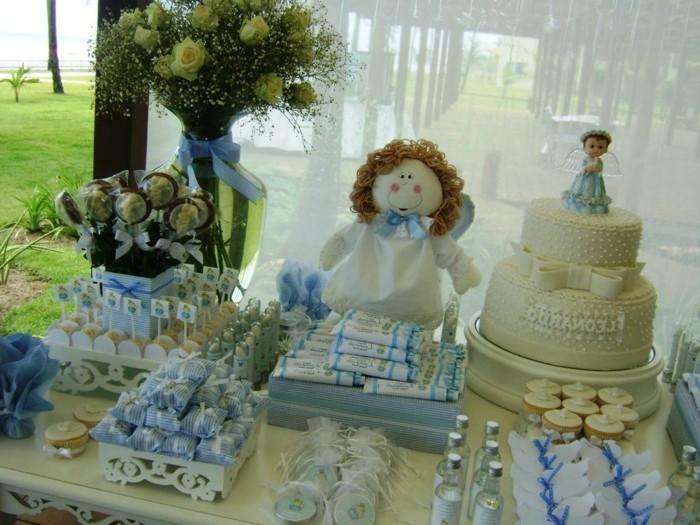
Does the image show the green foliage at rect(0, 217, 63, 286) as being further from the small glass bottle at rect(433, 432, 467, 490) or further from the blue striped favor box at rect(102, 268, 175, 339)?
the small glass bottle at rect(433, 432, 467, 490)

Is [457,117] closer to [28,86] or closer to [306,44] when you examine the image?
[306,44]

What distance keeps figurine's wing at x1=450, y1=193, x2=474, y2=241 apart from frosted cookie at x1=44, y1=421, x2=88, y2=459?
31.4 inches

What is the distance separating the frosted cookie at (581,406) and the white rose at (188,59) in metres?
0.90

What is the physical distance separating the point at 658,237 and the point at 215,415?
141 cm

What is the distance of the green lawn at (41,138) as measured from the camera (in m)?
2.71

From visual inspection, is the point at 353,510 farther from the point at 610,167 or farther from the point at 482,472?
the point at 610,167

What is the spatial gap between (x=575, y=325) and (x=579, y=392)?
0.13 meters

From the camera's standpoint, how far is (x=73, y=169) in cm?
296

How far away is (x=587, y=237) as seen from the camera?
1.41 m

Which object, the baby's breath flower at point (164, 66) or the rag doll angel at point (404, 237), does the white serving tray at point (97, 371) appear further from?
the baby's breath flower at point (164, 66)

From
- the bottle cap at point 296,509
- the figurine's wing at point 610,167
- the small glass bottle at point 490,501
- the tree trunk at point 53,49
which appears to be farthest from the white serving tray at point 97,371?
the tree trunk at point 53,49

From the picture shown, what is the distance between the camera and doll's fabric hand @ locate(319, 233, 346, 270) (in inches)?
63.1

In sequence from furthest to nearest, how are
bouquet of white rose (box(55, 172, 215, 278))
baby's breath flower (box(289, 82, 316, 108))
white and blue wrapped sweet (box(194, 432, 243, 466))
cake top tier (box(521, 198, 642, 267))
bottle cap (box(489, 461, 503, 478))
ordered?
1. baby's breath flower (box(289, 82, 316, 108))
2. cake top tier (box(521, 198, 642, 267))
3. bouquet of white rose (box(55, 172, 215, 278))
4. white and blue wrapped sweet (box(194, 432, 243, 466))
5. bottle cap (box(489, 461, 503, 478))

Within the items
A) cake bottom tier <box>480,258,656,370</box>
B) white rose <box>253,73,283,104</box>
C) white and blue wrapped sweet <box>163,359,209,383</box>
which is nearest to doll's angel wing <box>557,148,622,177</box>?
cake bottom tier <box>480,258,656,370</box>
